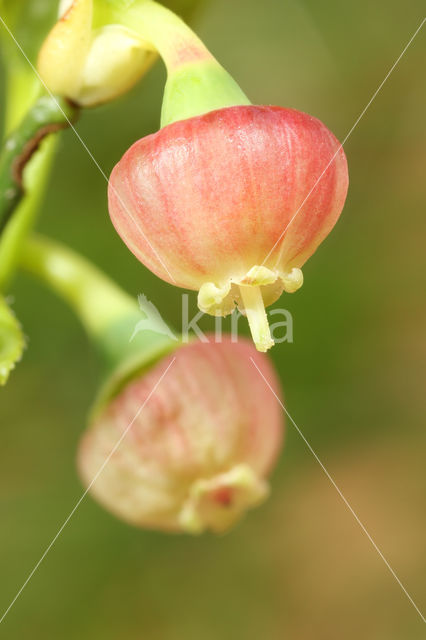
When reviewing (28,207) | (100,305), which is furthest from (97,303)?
(28,207)

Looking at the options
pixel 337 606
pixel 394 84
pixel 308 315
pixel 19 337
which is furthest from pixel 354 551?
pixel 19 337

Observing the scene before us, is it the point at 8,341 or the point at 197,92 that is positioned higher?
the point at 197,92

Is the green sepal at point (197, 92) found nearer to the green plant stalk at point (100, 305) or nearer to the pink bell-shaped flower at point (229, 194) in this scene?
the pink bell-shaped flower at point (229, 194)

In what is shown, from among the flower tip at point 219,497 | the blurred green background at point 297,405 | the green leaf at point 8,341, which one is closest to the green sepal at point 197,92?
the green leaf at point 8,341

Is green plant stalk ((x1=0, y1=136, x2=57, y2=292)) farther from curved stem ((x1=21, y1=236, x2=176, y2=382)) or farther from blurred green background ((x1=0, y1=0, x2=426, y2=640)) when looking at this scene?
blurred green background ((x1=0, y1=0, x2=426, y2=640))

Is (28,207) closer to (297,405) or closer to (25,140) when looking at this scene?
(25,140)

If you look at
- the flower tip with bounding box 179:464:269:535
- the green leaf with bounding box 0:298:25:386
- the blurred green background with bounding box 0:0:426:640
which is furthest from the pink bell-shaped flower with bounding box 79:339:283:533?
the blurred green background with bounding box 0:0:426:640

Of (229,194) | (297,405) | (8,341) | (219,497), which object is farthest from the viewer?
(297,405)
